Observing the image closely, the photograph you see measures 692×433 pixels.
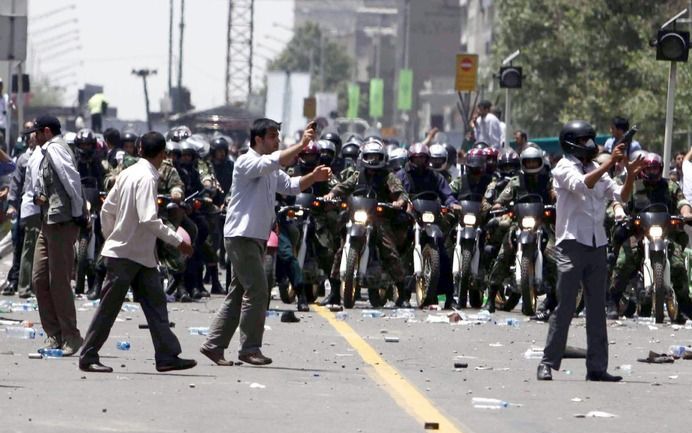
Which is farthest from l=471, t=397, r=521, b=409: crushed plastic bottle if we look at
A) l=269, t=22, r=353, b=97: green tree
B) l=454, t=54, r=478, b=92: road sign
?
l=269, t=22, r=353, b=97: green tree

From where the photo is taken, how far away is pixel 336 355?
16.1m

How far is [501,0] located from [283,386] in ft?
147

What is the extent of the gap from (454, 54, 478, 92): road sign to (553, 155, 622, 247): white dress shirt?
22040 mm

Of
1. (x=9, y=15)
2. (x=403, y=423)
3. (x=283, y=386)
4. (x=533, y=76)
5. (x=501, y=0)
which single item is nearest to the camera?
(x=403, y=423)

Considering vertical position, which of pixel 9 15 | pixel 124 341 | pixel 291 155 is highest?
pixel 9 15

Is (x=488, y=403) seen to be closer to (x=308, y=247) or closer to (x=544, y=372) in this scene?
(x=544, y=372)

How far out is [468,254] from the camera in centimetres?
2230

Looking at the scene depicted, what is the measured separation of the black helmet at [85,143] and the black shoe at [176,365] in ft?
29.5

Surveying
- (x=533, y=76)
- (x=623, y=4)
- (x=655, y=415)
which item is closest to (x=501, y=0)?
(x=533, y=76)

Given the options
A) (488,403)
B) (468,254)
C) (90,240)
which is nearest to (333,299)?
(468,254)

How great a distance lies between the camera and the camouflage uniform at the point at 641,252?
20.5 metres

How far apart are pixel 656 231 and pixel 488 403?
7964mm

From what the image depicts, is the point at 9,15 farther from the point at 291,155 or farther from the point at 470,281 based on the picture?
the point at 291,155

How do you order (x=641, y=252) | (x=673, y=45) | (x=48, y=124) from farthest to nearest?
(x=673, y=45)
(x=641, y=252)
(x=48, y=124)
